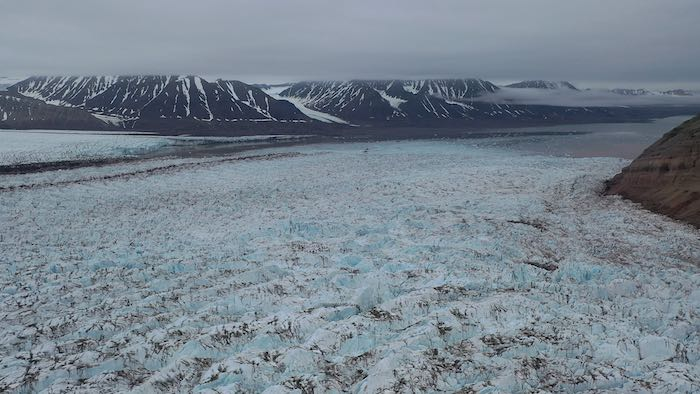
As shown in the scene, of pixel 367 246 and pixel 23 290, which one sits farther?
pixel 367 246

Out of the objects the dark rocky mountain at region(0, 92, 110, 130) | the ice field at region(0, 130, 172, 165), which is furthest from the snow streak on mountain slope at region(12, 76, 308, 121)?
the ice field at region(0, 130, 172, 165)

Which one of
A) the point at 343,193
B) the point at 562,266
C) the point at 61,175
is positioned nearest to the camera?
the point at 562,266

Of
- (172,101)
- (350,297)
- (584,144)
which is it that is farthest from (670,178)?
(172,101)

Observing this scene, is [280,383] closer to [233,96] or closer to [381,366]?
[381,366]

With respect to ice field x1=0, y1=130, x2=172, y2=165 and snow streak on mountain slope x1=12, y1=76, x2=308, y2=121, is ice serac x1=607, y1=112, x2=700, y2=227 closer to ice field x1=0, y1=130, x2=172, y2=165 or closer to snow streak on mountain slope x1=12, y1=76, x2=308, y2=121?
ice field x1=0, y1=130, x2=172, y2=165

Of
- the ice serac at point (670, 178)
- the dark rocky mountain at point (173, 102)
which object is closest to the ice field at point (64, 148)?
the ice serac at point (670, 178)

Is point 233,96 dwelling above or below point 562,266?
above

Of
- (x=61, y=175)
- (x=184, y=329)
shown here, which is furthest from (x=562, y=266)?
(x=61, y=175)

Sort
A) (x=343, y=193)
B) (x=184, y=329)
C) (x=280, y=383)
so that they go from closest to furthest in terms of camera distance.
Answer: (x=280, y=383), (x=184, y=329), (x=343, y=193)
